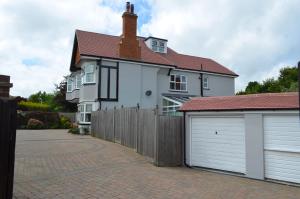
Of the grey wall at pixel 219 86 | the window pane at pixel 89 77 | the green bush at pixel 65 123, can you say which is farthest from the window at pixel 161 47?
the green bush at pixel 65 123

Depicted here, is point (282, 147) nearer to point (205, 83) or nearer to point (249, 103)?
point (249, 103)

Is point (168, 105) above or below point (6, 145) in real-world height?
above

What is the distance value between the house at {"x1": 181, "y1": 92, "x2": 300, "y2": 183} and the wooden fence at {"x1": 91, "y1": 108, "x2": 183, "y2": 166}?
1.67ft

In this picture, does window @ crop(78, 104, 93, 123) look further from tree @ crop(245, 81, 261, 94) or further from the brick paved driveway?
tree @ crop(245, 81, 261, 94)

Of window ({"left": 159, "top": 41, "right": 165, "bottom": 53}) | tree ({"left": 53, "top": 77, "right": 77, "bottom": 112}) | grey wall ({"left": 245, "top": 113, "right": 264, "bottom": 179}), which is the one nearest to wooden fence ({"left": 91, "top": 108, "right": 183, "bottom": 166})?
grey wall ({"left": 245, "top": 113, "right": 264, "bottom": 179})

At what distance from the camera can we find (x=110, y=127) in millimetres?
19250

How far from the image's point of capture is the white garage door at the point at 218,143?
1136 centimetres

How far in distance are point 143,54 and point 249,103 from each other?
17.5 meters

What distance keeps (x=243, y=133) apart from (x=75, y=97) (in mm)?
20119

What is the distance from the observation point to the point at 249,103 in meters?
11.1

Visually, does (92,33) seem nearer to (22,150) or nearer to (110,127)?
(110,127)

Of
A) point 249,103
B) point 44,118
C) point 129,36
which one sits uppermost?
point 129,36

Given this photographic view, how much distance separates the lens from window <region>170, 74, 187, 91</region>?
29188mm

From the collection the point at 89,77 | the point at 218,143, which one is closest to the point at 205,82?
the point at 89,77
